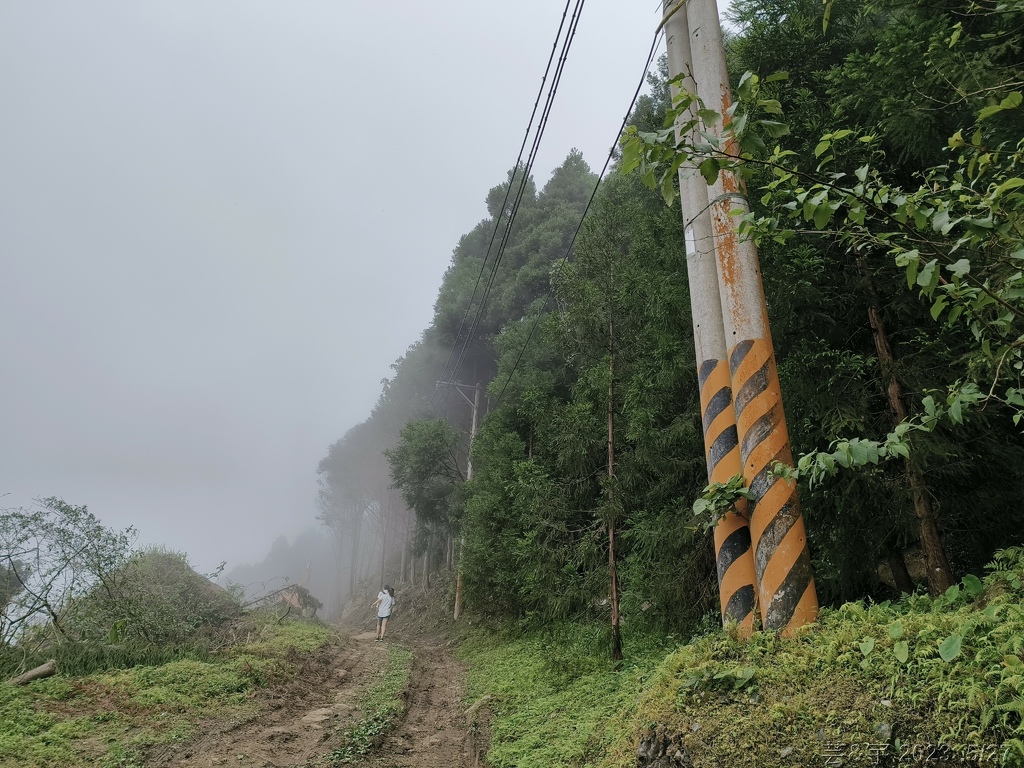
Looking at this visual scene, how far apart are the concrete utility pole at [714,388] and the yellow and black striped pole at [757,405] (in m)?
0.11

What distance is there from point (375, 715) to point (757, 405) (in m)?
5.06

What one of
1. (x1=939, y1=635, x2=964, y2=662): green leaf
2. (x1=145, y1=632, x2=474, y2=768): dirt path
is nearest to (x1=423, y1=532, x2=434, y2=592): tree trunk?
(x1=145, y1=632, x2=474, y2=768): dirt path

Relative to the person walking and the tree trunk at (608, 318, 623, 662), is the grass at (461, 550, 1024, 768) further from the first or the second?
the person walking

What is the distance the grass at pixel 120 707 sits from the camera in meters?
4.02

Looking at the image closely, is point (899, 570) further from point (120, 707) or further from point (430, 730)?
point (120, 707)

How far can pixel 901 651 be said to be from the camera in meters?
2.05

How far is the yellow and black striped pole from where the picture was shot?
3072mm

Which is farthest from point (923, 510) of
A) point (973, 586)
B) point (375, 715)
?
point (375, 715)

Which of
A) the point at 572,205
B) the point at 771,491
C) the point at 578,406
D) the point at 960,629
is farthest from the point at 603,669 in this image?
the point at 572,205

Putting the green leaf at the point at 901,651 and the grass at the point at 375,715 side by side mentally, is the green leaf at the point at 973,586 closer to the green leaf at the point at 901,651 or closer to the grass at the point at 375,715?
the green leaf at the point at 901,651

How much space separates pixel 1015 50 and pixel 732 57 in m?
3.22

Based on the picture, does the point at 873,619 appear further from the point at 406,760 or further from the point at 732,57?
the point at 732,57

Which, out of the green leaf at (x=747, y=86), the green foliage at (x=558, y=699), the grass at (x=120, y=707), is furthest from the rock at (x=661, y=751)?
the grass at (x=120, y=707)

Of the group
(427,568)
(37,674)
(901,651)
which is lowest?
(37,674)
